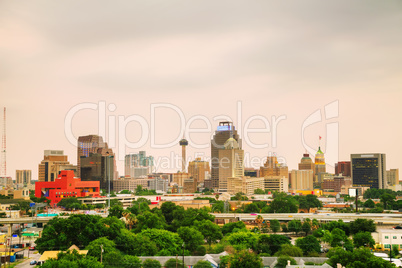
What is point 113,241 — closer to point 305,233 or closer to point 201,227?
point 201,227

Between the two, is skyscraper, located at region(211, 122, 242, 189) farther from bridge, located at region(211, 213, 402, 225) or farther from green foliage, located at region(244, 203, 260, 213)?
bridge, located at region(211, 213, 402, 225)

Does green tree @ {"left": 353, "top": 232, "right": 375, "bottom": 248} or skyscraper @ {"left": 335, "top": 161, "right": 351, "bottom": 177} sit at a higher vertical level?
skyscraper @ {"left": 335, "top": 161, "right": 351, "bottom": 177}

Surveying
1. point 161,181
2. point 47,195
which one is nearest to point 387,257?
point 47,195

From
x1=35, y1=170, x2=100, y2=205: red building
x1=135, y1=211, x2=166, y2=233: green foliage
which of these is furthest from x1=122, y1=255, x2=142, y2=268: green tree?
x1=35, y1=170, x2=100, y2=205: red building

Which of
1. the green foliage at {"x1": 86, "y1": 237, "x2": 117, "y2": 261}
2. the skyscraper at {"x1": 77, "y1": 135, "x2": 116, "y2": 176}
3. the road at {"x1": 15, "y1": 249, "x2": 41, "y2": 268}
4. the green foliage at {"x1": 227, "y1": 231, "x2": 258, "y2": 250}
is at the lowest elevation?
the road at {"x1": 15, "y1": 249, "x2": 41, "y2": 268}

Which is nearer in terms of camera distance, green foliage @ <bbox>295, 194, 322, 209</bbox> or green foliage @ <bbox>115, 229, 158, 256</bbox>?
green foliage @ <bbox>115, 229, 158, 256</bbox>

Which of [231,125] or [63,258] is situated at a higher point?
[231,125]

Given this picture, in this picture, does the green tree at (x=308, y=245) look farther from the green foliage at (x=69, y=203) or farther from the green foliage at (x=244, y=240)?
the green foliage at (x=69, y=203)
